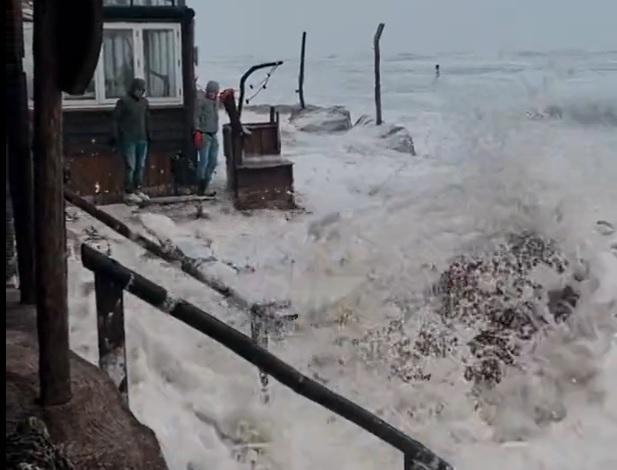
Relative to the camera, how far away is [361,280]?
14.7ft

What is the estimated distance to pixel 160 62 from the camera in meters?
5.47

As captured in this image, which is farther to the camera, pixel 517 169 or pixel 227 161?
pixel 517 169

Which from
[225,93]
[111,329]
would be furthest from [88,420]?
[225,93]

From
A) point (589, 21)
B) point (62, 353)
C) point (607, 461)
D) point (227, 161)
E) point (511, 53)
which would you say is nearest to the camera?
point (62, 353)

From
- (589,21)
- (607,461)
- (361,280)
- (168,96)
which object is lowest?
(607,461)

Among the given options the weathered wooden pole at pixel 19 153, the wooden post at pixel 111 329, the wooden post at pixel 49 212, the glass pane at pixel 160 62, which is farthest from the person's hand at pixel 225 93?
the wooden post at pixel 49 212

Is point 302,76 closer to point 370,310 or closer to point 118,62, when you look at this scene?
point 118,62

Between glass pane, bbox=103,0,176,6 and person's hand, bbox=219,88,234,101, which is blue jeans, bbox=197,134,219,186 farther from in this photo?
glass pane, bbox=103,0,176,6

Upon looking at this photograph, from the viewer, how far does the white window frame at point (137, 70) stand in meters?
5.31

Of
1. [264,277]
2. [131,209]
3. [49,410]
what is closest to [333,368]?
[264,277]

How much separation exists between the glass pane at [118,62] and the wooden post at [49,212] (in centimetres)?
423

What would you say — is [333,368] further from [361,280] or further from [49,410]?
[49,410]

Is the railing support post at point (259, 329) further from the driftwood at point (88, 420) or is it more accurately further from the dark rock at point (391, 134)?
the dark rock at point (391, 134)

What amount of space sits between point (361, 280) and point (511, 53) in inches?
134
